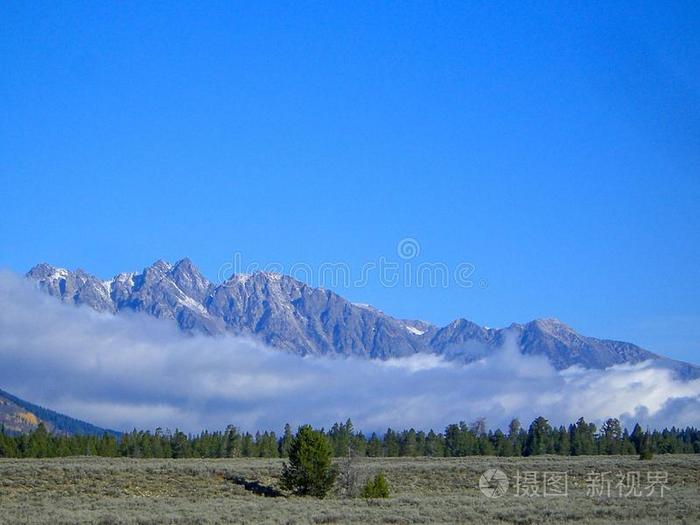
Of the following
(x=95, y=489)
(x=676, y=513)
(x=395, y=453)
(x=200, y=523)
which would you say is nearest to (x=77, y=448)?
(x=395, y=453)

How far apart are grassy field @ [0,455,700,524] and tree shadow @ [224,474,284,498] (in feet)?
0.22

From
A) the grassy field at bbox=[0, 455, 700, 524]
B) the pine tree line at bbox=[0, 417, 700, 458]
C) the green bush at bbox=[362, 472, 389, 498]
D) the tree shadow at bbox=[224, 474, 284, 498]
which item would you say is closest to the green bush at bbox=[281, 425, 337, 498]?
the grassy field at bbox=[0, 455, 700, 524]

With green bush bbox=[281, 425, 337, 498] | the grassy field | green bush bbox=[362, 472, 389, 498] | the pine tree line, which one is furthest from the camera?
the pine tree line

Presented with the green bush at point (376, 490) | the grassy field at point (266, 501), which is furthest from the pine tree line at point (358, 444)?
the green bush at point (376, 490)

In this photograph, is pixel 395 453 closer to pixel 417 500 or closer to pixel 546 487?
pixel 546 487

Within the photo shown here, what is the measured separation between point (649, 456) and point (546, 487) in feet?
99.5

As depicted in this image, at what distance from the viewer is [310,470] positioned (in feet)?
157

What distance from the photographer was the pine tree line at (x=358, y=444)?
93.0 m

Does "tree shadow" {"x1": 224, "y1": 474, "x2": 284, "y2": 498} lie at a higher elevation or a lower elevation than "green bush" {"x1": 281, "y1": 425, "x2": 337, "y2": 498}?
lower

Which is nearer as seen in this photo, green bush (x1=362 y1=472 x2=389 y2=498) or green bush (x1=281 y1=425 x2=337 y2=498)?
green bush (x1=362 y1=472 x2=389 y2=498)

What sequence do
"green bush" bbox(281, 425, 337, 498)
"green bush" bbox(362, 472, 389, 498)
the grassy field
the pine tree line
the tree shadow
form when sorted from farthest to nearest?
the pine tree line < the tree shadow < "green bush" bbox(281, 425, 337, 498) < "green bush" bbox(362, 472, 389, 498) < the grassy field

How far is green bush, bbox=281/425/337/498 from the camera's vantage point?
47.9 meters

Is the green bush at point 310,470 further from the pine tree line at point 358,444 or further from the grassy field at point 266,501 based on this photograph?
the pine tree line at point 358,444

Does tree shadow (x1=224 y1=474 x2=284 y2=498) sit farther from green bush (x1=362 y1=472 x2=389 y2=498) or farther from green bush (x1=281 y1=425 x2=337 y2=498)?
green bush (x1=362 y1=472 x2=389 y2=498)
